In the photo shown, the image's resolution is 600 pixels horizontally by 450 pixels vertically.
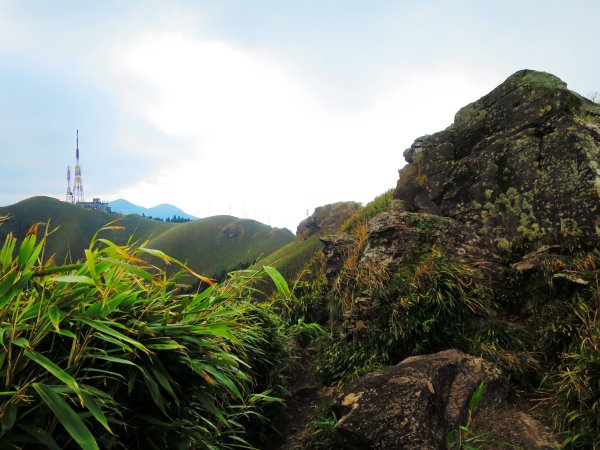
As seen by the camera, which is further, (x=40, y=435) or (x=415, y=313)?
(x=415, y=313)

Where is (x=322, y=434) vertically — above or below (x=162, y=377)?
below

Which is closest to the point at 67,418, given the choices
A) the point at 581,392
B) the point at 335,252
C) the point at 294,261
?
the point at 581,392

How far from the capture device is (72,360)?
206cm

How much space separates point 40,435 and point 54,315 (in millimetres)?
564

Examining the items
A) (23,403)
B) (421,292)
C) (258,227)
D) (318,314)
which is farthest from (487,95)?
(258,227)

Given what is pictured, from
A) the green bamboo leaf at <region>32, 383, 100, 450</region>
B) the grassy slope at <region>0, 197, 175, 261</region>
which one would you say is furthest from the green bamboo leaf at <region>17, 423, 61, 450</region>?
the grassy slope at <region>0, 197, 175, 261</region>

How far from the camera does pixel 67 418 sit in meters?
1.77

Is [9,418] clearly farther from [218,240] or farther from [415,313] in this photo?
[218,240]

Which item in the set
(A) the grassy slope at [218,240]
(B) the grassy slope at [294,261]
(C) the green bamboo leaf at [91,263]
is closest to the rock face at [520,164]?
(B) the grassy slope at [294,261]

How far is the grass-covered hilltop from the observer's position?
2.11 meters

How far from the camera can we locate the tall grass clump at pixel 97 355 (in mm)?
1825

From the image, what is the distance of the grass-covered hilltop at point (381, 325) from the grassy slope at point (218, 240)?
450 feet

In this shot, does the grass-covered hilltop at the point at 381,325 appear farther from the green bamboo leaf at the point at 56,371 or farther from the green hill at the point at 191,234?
the green hill at the point at 191,234

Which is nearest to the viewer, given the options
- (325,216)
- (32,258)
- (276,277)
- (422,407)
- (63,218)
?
(32,258)
